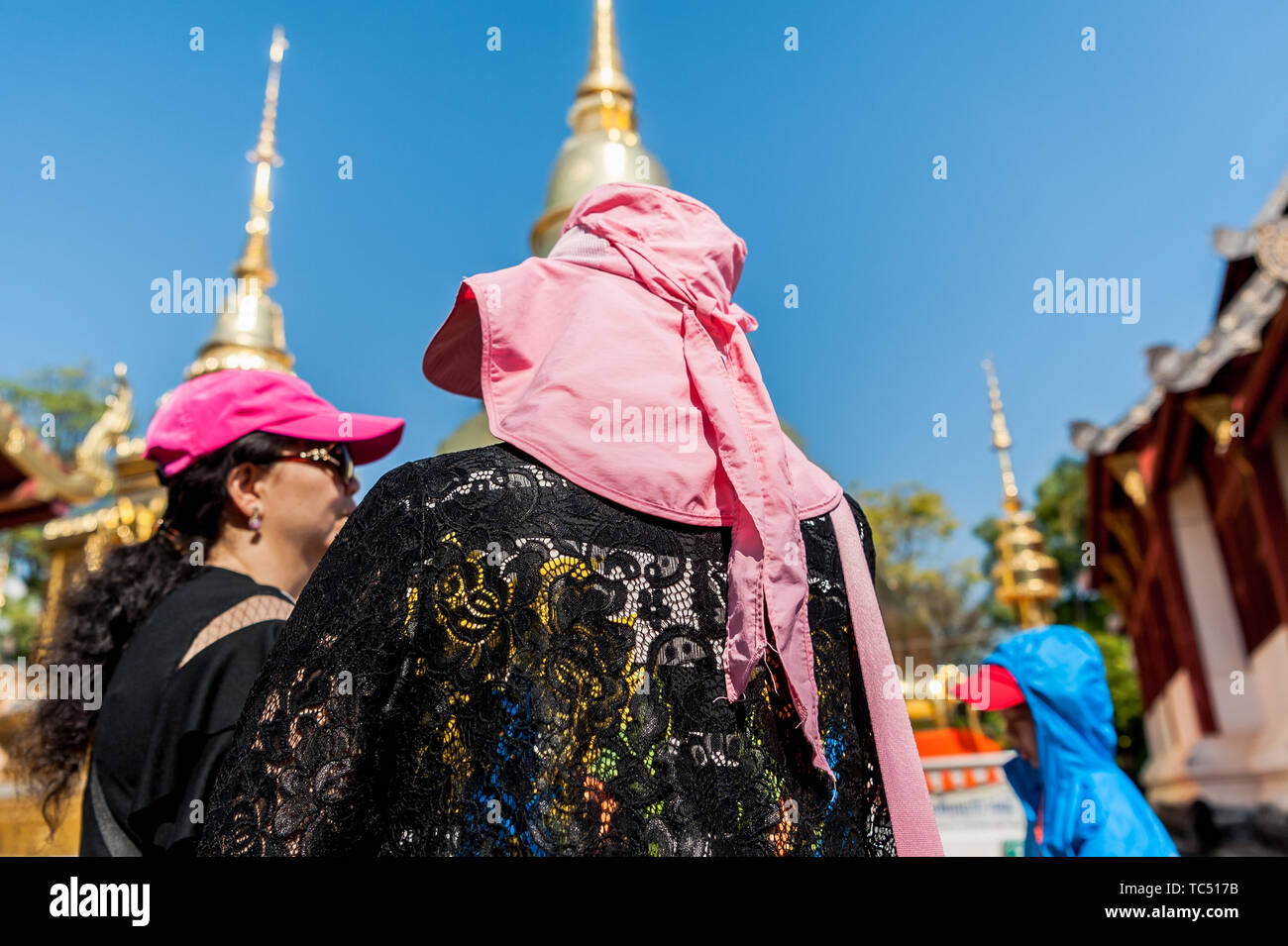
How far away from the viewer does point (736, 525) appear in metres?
1.08

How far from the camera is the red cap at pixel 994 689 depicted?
3068 millimetres

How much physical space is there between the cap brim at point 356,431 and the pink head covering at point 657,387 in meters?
Result: 0.76

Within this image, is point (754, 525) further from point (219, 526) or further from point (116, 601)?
point (116, 601)

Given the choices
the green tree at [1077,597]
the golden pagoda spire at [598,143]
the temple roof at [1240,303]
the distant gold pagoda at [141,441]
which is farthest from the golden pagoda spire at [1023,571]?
the green tree at [1077,597]

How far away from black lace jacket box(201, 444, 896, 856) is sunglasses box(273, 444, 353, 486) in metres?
1.01

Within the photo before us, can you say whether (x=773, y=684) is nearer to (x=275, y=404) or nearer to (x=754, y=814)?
(x=754, y=814)

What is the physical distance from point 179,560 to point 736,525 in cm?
144

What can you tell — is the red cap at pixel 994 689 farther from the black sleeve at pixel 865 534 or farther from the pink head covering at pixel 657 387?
the pink head covering at pixel 657 387

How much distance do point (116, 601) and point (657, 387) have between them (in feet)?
4.84

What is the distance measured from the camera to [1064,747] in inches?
114

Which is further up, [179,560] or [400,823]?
[179,560]

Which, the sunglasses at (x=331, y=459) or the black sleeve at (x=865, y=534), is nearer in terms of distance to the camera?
the black sleeve at (x=865, y=534)

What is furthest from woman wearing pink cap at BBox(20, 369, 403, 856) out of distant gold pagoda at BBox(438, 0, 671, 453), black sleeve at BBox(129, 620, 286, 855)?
distant gold pagoda at BBox(438, 0, 671, 453)
